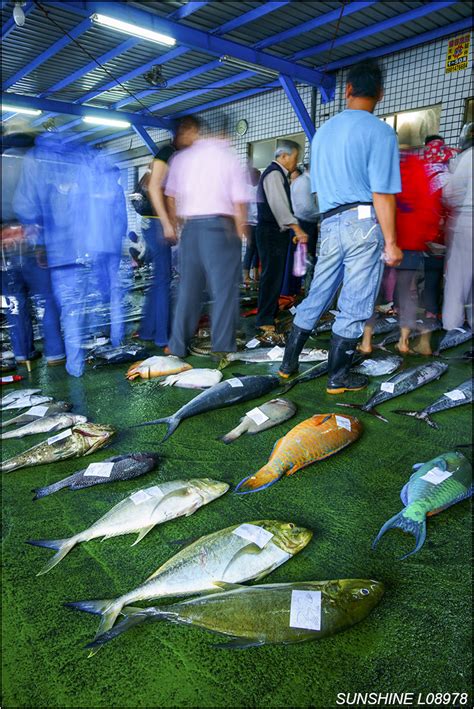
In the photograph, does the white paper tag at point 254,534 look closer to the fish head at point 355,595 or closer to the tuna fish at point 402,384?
the fish head at point 355,595

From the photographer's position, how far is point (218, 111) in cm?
1201

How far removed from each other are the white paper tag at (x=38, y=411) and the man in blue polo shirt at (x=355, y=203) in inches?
80.2

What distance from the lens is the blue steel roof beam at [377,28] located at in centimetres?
637

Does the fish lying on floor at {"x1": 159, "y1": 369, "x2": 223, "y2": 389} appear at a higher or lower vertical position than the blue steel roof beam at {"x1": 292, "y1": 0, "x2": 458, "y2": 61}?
lower

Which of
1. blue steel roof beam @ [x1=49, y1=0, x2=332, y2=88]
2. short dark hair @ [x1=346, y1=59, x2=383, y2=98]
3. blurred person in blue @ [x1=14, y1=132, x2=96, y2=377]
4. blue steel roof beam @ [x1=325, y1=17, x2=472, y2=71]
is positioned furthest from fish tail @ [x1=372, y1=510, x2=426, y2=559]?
blue steel roof beam @ [x1=325, y1=17, x2=472, y2=71]

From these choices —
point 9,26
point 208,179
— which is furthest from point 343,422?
point 9,26

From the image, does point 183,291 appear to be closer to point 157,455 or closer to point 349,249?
point 349,249

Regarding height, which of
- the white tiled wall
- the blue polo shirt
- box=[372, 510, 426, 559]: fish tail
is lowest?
box=[372, 510, 426, 559]: fish tail

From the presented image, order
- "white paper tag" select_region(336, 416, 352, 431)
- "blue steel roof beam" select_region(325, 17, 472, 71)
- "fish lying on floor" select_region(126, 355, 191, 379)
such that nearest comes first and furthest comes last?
1. "white paper tag" select_region(336, 416, 352, 431)
2. "fish lying on floor" select_region(126, 355, 191, 379)
3. "blue steel roof beam" select_region(325, 17, 472, 71)

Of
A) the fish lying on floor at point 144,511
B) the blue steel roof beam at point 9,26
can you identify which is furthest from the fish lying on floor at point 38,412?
the blue steel roof beam at point 9,26

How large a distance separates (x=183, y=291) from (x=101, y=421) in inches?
56.2

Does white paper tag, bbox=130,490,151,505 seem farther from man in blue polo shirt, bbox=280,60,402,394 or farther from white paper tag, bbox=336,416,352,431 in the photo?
man in blue polo shirt, bbox=280,60,402,394

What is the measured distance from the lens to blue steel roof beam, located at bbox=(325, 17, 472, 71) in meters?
6.86

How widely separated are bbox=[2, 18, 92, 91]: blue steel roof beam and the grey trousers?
537cm
